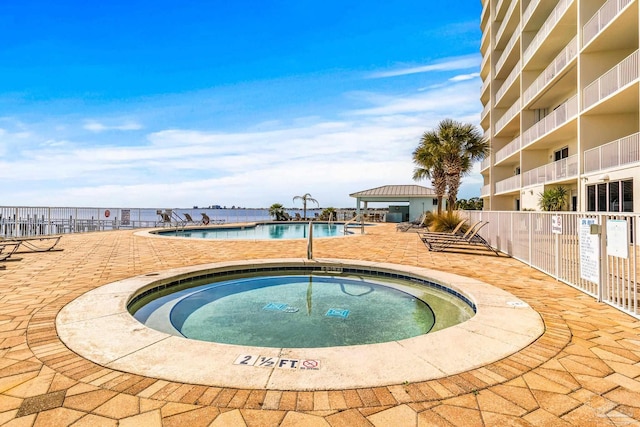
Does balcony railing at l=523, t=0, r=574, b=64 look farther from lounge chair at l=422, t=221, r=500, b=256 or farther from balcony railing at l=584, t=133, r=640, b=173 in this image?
lounge chair at l=422, t=221, r=500, b=256

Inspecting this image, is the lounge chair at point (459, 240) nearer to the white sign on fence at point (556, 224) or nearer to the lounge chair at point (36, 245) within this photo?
the white sign on fence at point (556, 224)

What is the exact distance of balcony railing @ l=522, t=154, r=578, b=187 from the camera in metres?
14.8

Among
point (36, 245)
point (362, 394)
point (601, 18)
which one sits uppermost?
point (601, 18)

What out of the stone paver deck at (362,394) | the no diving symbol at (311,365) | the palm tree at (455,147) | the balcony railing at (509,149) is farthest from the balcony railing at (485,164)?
the no diving symbol at (311,365)

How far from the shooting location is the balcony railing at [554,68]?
574 inches

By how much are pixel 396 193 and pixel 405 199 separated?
3.42 ft

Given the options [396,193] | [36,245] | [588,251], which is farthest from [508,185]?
[36,245]

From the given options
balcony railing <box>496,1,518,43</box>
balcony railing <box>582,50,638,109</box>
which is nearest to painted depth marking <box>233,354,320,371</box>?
balcony railing <box>582,50,638,109</box>

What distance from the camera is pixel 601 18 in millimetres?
12492

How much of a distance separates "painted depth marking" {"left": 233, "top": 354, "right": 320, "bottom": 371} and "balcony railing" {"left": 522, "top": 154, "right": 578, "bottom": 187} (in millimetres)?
16744

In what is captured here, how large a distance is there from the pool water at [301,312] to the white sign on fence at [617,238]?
1.88m

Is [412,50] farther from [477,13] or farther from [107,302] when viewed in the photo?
[477,13]

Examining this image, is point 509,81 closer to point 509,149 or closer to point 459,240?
point 509,149

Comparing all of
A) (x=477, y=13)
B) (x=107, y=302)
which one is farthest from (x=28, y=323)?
(x=477, y=13)
